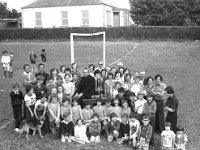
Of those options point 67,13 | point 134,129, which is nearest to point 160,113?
point 134,129

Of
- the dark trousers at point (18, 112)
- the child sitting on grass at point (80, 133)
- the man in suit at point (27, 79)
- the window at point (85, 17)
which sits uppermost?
the window at point (85, 17)

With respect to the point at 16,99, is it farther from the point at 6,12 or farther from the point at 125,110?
the point at 6,12

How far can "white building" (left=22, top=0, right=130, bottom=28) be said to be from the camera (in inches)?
1404

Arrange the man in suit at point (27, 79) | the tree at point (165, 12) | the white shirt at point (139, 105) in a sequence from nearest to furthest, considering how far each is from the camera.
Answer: the white shirt at point (139, 105)
the man in suit at point (27, 79)
the tree at point (165, 12)

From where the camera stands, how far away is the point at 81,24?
36438mm

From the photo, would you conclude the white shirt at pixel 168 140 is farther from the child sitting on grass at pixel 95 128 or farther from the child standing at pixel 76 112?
the child standing at pixel 76 112

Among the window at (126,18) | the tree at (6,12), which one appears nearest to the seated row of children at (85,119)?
the window at (126,18)

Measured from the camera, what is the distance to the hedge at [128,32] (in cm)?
3034

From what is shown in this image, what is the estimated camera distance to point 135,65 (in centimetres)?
2278

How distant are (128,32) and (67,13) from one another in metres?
8.91

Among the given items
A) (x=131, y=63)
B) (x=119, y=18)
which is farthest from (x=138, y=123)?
(x=119, y=18)

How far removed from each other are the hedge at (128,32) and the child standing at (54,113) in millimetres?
22541

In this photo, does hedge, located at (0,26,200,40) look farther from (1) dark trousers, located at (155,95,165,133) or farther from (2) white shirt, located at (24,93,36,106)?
(2) white shirt, located at (24,93,36,106)

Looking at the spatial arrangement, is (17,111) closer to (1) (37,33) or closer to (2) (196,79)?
(2) (196,79)
